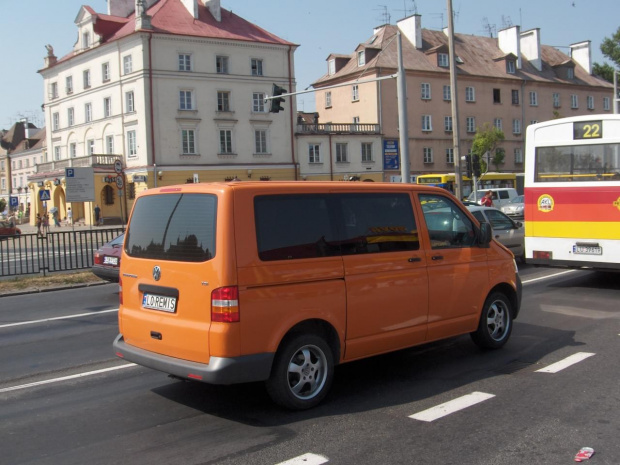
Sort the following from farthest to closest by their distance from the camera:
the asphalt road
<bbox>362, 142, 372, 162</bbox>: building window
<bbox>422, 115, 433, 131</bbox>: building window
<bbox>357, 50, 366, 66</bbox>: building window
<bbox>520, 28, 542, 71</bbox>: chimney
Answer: <bbox>520, 28, 542, 71</bbox>: chimney
<bbox>422, 115, 433, 131</bbox>: building window
<bbox>357, 50, 366, 66</bbox>: building window
<bbox>362, 142, 372, 162</bbox>: building window
the asphalt road

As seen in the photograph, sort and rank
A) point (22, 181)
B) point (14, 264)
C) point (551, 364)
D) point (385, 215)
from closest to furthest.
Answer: point (385, 215), point (551, 364), point (14, 264), point (22, 181)

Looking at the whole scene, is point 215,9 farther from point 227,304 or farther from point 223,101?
point 227,304

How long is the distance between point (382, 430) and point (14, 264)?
1422 centimetres

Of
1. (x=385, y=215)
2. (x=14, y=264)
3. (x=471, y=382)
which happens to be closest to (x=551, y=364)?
(x=471, y=382)

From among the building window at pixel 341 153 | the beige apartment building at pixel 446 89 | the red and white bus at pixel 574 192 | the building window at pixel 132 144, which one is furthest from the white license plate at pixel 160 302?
the building window at pixel 341 153

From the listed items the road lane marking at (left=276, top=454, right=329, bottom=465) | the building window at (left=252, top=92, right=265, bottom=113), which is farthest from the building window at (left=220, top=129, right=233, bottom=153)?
the road lane marking at (left=276, top=454, right=329, bottom=465)

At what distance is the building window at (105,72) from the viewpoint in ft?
183

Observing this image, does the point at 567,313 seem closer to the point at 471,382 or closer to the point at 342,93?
the point at 471,382

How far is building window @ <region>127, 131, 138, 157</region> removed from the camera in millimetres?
52906

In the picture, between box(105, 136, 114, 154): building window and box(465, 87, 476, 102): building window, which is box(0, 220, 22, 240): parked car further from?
box(465, 87, 476, 102): building window

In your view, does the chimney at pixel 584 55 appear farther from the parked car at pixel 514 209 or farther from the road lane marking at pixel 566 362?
the road lane marking at pixel 566 362

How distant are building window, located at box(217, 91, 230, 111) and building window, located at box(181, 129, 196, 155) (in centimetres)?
336

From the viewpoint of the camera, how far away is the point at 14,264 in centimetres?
1677

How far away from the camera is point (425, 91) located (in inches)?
2435
